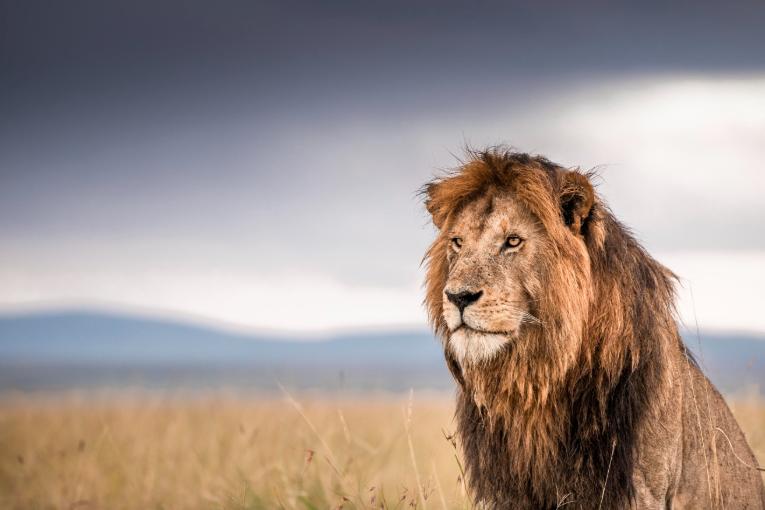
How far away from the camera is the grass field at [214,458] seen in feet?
24.4

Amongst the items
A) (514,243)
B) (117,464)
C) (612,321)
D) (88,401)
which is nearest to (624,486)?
(612,321)

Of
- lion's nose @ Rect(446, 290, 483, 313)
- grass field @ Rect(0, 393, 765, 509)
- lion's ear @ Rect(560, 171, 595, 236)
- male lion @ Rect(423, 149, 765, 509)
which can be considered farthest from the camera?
grass field @ Rect(0, 393, 765, 509)

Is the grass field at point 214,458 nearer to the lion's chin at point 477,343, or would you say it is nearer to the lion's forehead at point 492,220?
the lion's chin at point 477,343

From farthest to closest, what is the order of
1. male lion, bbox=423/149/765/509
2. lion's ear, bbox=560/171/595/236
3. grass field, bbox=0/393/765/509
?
grass field, bbox=0/393/765/509 < lion's ear, bbox=560/171/595/236 < male lion, bbox=423/149/765/509

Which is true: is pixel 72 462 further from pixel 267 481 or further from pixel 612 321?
pixel 612 321

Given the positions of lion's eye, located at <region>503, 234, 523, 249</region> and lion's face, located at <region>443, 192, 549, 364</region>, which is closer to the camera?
lion's face, located at <region>443, 192, 549, 364</region>

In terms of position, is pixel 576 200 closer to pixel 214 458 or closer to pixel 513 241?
pixel 513 241

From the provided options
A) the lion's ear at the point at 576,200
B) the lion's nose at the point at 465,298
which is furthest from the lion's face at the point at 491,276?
the lion's ear at the point at 576,200

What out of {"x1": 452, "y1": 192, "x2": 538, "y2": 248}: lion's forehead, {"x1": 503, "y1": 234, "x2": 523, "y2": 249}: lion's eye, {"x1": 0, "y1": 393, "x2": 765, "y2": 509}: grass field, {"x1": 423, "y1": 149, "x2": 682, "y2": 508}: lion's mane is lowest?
{"x1": 0, "y1": 393, "x2": 765, "y2": 509}: grass field

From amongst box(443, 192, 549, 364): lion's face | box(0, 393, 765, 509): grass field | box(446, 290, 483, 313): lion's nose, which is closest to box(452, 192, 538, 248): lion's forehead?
box(443, 192, 549, 364): lion's face

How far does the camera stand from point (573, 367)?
5.47m

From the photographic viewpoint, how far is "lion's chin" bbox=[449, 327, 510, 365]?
5297 millimetres

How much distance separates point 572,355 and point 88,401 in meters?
12.9

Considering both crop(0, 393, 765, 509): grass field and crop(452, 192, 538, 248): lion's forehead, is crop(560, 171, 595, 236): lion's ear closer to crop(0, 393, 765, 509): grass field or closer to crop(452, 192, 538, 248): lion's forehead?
crop(452, 192, 538, 248): lion's forehead
